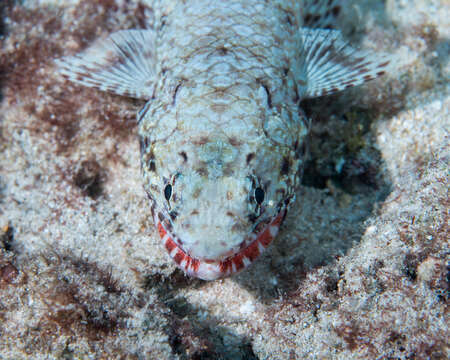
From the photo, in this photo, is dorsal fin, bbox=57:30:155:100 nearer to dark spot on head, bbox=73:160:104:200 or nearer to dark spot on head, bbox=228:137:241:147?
dark spot on head, bbox=73:160:104:200

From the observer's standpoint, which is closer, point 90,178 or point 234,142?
point 234,142

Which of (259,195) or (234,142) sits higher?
(234,142)

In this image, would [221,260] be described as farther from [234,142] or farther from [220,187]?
[234,142]

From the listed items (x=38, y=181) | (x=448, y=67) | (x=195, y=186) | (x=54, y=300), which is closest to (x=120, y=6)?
(x=38, y=181)

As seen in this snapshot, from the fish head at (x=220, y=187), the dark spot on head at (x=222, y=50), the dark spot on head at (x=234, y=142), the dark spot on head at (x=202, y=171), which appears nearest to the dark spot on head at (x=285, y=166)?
the fish head at (x=220, y=187)

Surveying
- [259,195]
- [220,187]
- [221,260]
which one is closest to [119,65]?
[220,187]

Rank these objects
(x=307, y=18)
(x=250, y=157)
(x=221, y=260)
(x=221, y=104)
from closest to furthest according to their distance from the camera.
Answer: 1. (x=221, y=260)
2. (x=250, y=157)
3. (x=221, y=104)
4. (x=307, y=18)

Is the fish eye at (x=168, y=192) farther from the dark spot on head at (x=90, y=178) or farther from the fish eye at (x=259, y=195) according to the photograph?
the dark spot on head at (x=90, y=178)
